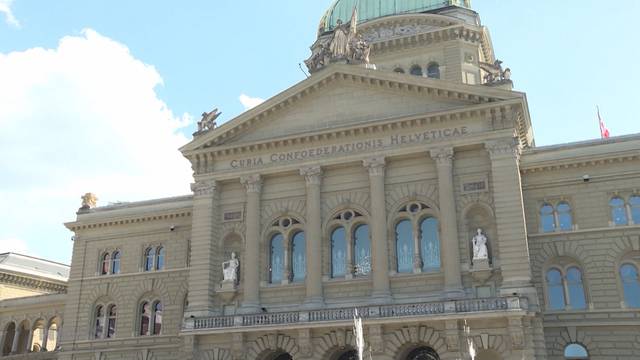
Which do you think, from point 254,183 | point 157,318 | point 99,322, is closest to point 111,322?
point 99,322

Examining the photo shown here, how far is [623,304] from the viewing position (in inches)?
1230

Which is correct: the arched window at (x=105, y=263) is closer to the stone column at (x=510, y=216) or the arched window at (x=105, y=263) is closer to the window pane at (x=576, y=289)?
the stone column at (x=510, y=216)

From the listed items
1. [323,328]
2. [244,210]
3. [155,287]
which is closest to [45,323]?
[155,287]

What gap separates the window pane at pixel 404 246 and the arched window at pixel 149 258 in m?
16.4

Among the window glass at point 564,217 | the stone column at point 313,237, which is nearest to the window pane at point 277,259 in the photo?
the stone column at point 313,237

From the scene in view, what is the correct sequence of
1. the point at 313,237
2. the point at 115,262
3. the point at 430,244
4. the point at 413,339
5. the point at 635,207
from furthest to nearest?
the point at 115,262 < the point at 313,237 < the point at 430,244 < the point at 635,207 < the point at 413,339

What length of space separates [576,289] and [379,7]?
26.4 meters

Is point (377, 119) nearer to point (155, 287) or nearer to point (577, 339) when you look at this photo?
point (577, 339)

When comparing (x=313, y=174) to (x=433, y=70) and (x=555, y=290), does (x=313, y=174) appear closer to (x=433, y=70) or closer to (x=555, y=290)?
(x=555, y=290)

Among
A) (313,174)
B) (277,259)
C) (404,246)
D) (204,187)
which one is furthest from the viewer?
(204,187)

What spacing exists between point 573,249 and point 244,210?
55.4 feet

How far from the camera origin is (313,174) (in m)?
35.8

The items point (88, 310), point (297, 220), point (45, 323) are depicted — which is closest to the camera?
point (297, 220)

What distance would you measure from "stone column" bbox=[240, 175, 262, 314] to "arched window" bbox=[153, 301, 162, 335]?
8.03m
